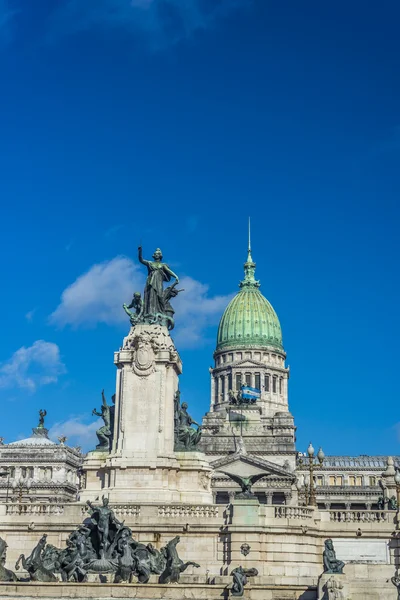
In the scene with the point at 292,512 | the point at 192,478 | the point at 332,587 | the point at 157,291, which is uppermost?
the point at 157,291


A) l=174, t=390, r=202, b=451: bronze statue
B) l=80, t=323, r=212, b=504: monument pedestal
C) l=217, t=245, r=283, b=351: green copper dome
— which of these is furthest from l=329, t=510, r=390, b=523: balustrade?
l=217, t=245, r=283, b=351: green copper dome

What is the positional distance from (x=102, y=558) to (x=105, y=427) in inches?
415

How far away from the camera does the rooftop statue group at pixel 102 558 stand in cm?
3092

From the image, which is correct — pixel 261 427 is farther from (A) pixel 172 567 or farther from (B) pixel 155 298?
(A) pixel 172 567

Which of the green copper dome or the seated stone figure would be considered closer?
the seated stone figure

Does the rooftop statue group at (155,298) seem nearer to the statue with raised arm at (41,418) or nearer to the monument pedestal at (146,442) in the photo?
the monument pedestal at (146,442)

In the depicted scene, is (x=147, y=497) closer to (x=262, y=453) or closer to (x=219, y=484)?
(x=219, y=484)

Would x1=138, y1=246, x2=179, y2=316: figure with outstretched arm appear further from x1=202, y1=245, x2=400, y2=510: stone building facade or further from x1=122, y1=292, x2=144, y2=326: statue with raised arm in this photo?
x1=202, y1=245, x2=400, y2=510: stone building facade

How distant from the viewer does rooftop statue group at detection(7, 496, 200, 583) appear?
101 feet

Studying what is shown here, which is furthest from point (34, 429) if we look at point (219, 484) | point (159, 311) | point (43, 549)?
point (43, 549)

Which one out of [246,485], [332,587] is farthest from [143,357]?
[332,587]

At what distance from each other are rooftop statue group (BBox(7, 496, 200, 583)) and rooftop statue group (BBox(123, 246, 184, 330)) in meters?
12.7

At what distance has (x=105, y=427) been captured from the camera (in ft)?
137

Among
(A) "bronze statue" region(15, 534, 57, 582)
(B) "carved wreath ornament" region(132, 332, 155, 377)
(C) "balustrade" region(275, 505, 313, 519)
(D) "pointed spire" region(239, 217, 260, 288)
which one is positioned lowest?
(A) "bronze statue" region(15, 534, 57, 582)
